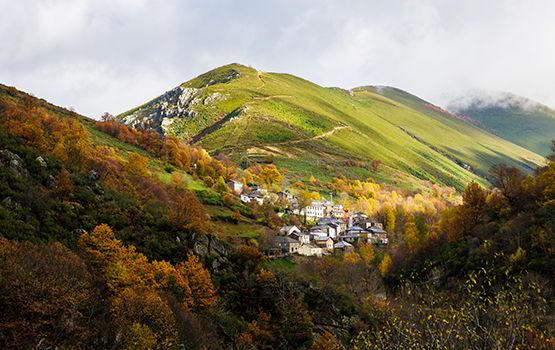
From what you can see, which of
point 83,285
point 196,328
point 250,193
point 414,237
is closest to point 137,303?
point 83,285

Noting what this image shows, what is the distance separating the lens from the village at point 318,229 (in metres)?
109

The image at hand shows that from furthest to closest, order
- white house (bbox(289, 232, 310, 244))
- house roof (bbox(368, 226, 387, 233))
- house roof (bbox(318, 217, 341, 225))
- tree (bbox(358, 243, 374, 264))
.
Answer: house roof (bbox(318, 217, 341, 225)), house roof (bbox(368, 226, 387, 233)), white house (bbox(289, 232, 310, 244)), tree (bbox(358, 243, 374, 264))

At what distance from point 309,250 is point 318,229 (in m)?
22.3

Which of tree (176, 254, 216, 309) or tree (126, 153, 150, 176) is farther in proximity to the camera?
tree (126, 153, 150, 176)

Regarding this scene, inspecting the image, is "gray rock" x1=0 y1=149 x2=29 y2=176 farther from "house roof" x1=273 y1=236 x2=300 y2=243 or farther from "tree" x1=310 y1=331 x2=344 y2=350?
"house roof" x1=273 y1=236 x2=300 y2=243

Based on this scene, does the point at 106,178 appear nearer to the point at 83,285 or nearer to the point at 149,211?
the point at 149,211

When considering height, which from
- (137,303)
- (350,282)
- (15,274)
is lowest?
(350,282)

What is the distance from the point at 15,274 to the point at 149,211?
3430 centimetres

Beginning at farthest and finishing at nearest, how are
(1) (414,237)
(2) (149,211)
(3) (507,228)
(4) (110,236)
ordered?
(1) (414,237), (3) (507,228), (2) (149,211), (4) (110,236)

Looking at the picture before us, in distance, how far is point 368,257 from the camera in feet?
360

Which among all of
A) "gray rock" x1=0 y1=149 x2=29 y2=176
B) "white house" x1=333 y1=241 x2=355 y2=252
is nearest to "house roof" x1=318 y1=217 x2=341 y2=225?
"white house" x1=333 y1=241 x2=355 y2=252

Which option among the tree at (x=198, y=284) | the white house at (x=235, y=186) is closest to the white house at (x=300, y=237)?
the white house at (x=235, y=186)

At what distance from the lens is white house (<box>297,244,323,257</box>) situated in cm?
10931

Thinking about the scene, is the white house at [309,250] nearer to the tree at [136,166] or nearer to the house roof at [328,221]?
the house roof at [328,221]
